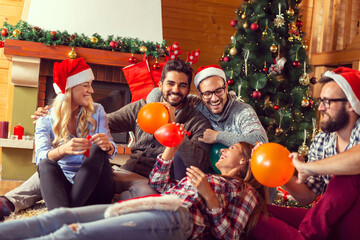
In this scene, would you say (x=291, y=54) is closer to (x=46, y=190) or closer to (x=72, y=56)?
(x=72, y=56)

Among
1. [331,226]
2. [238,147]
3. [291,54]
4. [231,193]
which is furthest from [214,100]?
[291,54]

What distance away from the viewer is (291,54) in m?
4.05

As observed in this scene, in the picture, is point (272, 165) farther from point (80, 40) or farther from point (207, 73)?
point (80, 40)

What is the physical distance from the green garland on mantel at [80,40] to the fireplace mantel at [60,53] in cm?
4

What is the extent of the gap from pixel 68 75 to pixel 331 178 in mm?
1550

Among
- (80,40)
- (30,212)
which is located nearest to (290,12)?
(80,40)

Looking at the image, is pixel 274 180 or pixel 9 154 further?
pixel 9 154

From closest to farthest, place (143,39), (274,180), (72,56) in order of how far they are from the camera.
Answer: (274,180) → (72,56) → (143,39)

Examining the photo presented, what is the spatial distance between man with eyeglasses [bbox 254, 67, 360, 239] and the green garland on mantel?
2.12 meters

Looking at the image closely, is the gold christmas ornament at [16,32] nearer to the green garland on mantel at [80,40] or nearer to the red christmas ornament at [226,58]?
the green garland on mantel at [80,40]

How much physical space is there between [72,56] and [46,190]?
1817 mm

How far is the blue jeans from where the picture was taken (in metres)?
1.34

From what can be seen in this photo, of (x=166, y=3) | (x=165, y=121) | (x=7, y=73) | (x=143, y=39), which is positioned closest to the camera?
(x=165, y=121)

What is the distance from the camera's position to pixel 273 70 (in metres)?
3.95
